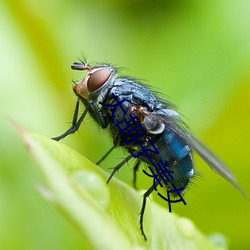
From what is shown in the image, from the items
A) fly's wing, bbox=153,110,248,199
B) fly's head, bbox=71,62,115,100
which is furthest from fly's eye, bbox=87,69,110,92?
fly's wing, bbox=153,110,248,199

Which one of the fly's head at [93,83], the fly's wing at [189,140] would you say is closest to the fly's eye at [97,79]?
the fly's head at [93,83]

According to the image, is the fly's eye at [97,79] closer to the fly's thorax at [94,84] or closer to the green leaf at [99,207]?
the fly's thorax at [94,84]

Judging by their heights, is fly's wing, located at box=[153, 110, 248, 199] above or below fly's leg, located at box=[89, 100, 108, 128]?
above

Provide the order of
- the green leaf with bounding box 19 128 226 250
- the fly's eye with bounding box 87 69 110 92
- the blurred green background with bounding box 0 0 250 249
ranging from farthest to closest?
the blurred green background with bounding box 0 0 250 249
the fly's eye with bounding box 87 69 110 92
the green leaf with bounding box 19 128 226 250

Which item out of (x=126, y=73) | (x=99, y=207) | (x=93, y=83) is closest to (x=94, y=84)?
(x=93, y=83)

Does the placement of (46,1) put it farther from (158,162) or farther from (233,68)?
(158,162)

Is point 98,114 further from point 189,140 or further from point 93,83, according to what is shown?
point 189,140

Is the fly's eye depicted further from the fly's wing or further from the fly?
the fly's wing

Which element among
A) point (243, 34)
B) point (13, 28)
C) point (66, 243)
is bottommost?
point (66, 243)

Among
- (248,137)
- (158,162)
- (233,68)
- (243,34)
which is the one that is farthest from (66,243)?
(243,34)
